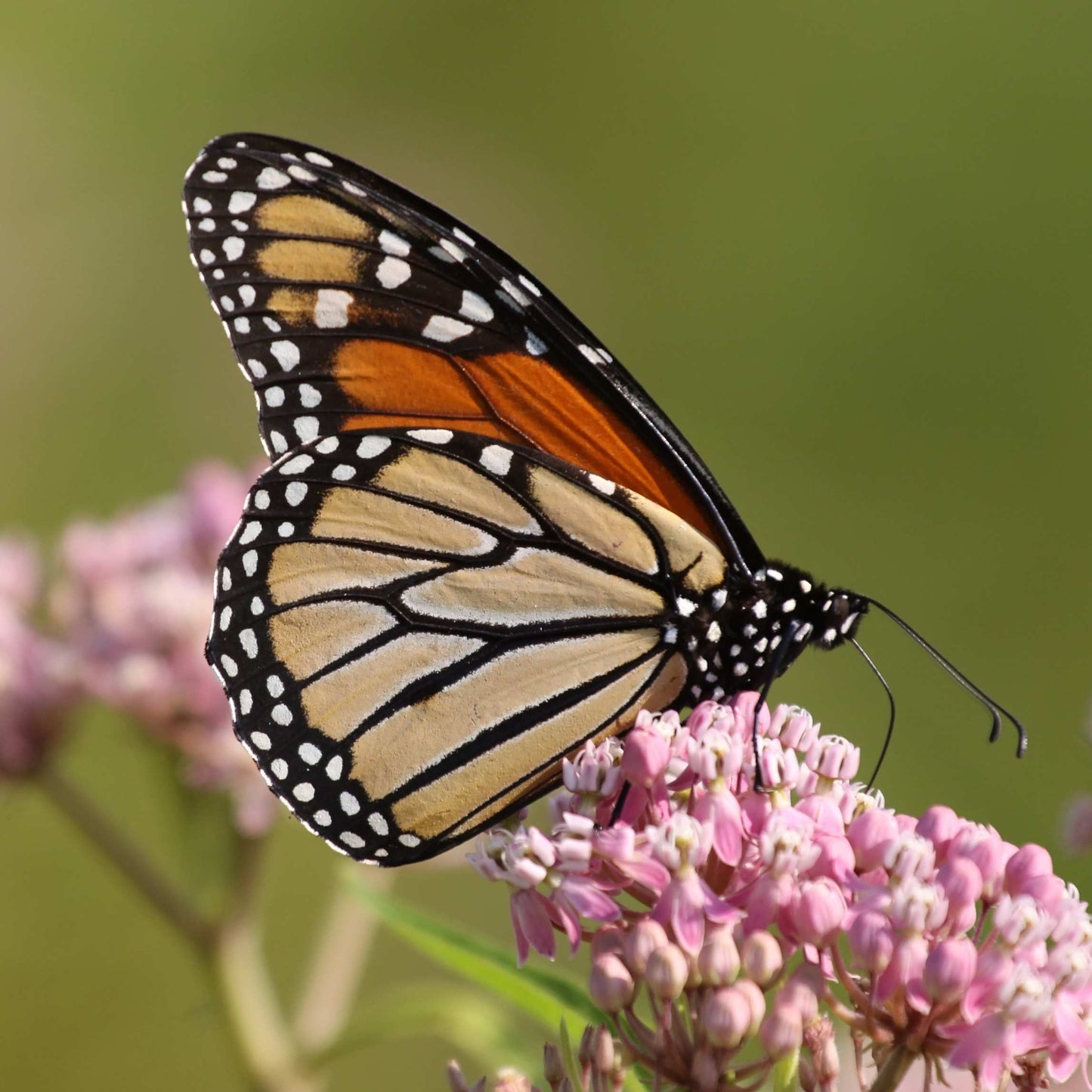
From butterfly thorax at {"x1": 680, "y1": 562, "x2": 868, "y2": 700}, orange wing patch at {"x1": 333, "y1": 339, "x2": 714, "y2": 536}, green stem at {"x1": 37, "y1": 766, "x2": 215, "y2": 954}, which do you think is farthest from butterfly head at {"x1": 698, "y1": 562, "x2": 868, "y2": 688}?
green stem at {"x1": 37, "y1": 766, "x2": 215, "y2": 954}

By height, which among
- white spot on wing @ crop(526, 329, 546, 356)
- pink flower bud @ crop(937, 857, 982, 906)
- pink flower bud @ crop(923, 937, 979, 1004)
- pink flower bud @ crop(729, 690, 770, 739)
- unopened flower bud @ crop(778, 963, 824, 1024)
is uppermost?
white spot on wing @ crop(526, 329, 546, 356)

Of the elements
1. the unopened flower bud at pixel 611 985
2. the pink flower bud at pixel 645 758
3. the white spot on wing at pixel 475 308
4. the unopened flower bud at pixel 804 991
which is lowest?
the unopened flower bud at pixel 611 985

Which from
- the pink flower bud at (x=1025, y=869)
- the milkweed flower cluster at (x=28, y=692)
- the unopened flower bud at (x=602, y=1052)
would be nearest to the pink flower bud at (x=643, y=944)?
the unopened flower bud at (x=602, y=1052)

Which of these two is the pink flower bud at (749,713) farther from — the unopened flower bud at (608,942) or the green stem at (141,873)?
the green stem at (141,873)

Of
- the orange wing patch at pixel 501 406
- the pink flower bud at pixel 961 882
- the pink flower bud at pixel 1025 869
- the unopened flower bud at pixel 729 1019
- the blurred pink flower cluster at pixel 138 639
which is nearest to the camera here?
the unopened flower bud at pixel 729 1019

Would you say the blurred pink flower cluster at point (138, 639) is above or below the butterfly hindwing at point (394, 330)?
below


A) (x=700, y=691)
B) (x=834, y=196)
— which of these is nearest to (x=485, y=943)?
(x=700, y=691)

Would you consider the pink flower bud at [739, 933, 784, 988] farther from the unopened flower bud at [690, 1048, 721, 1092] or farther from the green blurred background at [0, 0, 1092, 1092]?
the green blurred background at [0, 0, 1092, 1092]
